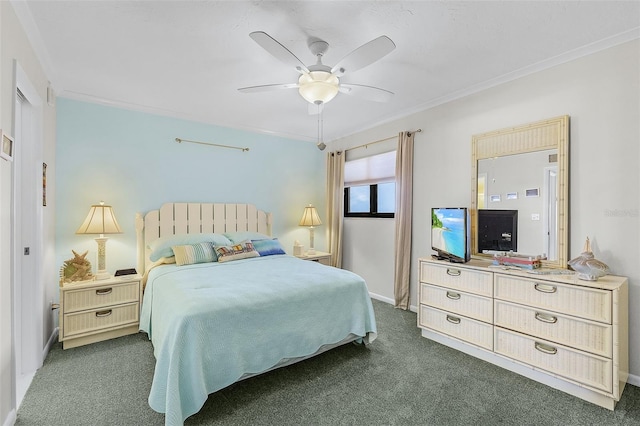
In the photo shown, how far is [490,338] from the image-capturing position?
252cm

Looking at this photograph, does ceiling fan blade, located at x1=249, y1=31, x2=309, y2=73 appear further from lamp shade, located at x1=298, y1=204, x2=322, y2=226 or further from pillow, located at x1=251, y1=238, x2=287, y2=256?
lamp shade, located at x1=298, y1=204, x2=322, y2=226

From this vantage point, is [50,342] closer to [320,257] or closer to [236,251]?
[236,251]

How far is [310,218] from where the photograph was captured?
4.73 m

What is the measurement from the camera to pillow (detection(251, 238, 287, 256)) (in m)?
3.74

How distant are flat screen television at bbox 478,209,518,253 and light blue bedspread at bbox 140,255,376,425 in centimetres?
137

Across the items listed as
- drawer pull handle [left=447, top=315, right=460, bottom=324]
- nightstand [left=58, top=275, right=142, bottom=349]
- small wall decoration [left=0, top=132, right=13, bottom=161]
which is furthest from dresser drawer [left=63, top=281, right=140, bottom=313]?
drawer pull handle [left=447, top=315, right=460, bottom=324]

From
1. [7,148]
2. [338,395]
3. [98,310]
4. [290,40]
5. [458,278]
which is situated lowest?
[338,395]

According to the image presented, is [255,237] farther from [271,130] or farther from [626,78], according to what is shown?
[626,78]

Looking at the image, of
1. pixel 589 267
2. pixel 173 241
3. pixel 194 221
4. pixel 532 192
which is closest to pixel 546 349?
pixel 589 267

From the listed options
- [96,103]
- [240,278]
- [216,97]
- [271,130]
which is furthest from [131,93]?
[240,278]

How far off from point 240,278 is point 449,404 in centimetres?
182

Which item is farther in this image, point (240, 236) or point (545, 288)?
point (240, 236)

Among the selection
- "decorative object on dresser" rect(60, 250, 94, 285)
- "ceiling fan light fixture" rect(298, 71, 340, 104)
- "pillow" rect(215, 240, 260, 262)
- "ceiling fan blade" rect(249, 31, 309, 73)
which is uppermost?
"ceiling fan blade" rect(249, 31, 309, 73)

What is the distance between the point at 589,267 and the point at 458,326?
112 centimetres
